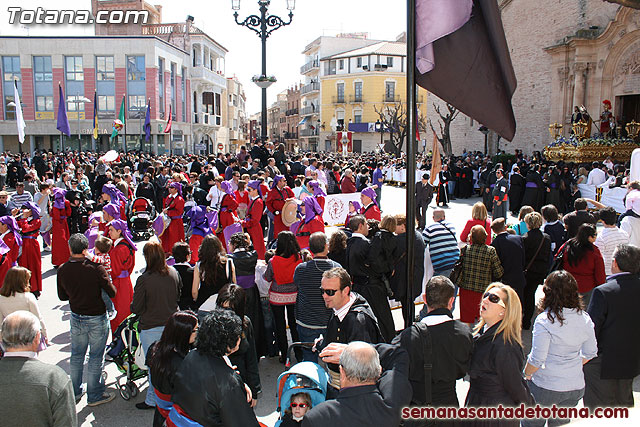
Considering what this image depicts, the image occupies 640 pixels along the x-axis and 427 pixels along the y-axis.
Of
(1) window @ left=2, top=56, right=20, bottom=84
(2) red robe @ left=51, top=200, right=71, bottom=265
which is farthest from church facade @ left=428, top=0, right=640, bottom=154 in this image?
(1) window @ left=2, top=56, right=20, bottom=84

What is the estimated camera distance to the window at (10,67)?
127ft

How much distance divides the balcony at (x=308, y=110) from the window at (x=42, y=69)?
39362 millimetres

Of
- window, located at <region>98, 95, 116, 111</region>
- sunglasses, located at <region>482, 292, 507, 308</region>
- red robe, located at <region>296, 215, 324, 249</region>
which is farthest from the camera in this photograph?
window, located at <region>98, 95, 116, 111</region>

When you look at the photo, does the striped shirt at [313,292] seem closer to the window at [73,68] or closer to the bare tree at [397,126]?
the bare tree at [397,126]

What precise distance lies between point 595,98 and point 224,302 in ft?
85.6

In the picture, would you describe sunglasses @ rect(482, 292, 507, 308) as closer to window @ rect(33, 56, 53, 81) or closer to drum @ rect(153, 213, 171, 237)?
drum @ rect(153, 213, 171, 237)

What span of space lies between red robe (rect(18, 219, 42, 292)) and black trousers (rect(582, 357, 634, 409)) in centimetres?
809

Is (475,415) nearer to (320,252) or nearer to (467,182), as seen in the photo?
(320,252)

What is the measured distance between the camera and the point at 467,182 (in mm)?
22859

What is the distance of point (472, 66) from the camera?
3023 millimetres

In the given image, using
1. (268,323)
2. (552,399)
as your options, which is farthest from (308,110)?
(552,399)

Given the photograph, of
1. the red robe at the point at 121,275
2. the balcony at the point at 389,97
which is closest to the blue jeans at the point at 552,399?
the red robe at the point at 121,275

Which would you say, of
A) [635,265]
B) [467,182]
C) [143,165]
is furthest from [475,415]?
[467,182]

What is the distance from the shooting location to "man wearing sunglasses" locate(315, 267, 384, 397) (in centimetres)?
389
